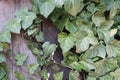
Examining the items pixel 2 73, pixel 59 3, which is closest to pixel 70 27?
pixel 59 3

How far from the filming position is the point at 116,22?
56.4 inches

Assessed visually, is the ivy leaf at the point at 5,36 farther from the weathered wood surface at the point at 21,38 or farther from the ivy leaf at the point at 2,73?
A: the ivy leaf at the point at 2,73

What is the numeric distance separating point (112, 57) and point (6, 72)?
0.60 m

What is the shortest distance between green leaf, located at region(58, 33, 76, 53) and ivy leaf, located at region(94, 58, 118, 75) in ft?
0.55

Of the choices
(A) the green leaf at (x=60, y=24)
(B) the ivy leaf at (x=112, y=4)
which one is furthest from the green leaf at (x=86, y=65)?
(B) the ivy leaf at (x=112, y=4)

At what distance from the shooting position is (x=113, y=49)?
4.50ft

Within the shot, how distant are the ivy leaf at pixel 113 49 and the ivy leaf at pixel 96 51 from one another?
0.09 feet

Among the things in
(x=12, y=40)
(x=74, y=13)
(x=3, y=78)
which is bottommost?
(x=3, y=78)

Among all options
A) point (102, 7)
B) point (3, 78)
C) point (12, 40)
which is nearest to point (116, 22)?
point (102, 7)

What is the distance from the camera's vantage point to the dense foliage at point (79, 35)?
137cm

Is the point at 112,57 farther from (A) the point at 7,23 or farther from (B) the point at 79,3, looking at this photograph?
(A) the point at 7,23

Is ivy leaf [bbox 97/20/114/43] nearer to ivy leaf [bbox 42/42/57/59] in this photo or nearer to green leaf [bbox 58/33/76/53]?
green leaf [bbox 58/33/76/53]

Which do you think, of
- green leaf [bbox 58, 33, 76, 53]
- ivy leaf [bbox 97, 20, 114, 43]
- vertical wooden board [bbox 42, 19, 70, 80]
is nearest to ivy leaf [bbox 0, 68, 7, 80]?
vertical wooden board [bbox 42, 19, 70, 80]

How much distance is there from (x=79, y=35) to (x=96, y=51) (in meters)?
0.12
